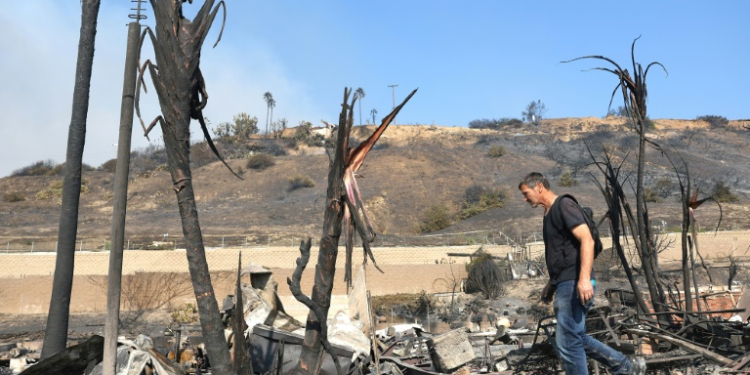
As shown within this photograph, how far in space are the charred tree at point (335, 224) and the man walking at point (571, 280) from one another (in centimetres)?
138

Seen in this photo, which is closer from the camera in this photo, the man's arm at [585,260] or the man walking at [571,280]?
the man's arm at [585,260]

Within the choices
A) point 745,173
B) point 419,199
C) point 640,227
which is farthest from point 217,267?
point 745,173

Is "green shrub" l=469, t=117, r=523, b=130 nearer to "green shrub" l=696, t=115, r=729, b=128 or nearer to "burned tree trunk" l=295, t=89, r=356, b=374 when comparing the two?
"green shrub" l=696, t=115, r=729, b=128

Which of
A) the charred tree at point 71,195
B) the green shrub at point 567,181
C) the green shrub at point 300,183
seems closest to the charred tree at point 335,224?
the charred tree at point 71,195

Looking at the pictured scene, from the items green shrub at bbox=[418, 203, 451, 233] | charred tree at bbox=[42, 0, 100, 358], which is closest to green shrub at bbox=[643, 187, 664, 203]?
green shrub at bbox=[418, 203, 451, 233]

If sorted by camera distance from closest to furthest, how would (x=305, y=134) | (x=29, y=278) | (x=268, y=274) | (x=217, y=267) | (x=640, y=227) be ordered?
(x=640, y=227), (x=268, y=274), (x=29, y=278), (x=217, y=267), (x=305, y=134)

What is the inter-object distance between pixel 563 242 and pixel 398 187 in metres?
50.7

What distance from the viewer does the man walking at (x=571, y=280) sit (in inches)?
195

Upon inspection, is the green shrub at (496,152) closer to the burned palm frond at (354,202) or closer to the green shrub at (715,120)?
the green shrub at (715,120)

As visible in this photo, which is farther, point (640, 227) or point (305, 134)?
point (305, 134)

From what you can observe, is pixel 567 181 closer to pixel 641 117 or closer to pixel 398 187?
pixel 398 187

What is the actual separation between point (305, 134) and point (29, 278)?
55.6 metres

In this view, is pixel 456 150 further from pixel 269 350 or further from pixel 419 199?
pixel 269 350

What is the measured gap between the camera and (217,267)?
27.9 metres
